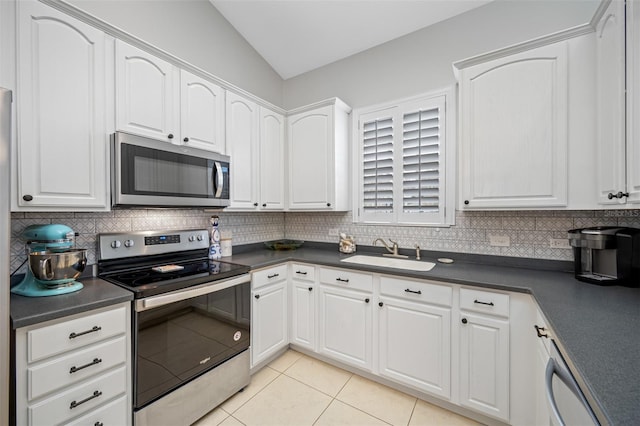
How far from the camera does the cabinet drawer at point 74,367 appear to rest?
1.10 meters

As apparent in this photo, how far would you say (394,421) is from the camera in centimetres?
172

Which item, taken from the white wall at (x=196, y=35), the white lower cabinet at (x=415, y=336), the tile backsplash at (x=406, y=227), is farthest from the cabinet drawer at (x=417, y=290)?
the white wall at (x=196, y=35)

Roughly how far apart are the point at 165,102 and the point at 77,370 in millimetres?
1600

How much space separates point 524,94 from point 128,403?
113 inches

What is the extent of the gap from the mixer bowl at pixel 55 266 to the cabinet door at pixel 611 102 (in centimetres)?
269

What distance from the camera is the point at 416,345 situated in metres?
1.86

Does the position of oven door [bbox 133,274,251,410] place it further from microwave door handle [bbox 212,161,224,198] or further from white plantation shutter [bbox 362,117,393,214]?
white plantation shutter [bbox 362,117,393,214]

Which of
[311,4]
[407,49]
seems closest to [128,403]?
[311,4]

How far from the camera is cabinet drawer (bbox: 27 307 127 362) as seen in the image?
110 centimetres

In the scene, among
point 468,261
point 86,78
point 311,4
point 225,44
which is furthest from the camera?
point 225,44

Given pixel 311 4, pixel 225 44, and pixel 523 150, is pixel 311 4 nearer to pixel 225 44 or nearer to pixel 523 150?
pixel 225 44

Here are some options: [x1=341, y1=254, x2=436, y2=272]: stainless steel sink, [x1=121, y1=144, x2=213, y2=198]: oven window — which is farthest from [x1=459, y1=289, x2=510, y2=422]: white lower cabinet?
[x1=121, y1=144, x2=213, y2=198]: oven window

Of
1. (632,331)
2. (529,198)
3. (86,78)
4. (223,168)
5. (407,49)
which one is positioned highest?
(407,49)

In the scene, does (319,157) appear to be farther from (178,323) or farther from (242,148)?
(178,323)
